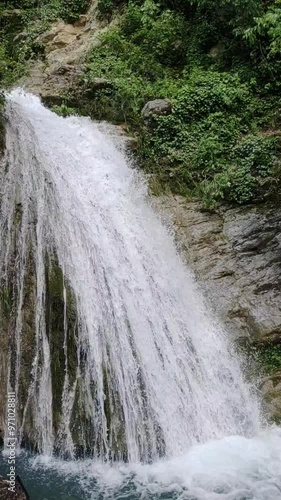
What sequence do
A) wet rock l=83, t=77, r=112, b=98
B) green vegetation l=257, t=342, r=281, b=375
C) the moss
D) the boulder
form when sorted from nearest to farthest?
the moss
green vegetation l=257, t=342, r=281, b=375
the boulder
wet rock l=83, t=77, r=112, b=98

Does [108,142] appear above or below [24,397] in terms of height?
above

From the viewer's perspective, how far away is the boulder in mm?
10164

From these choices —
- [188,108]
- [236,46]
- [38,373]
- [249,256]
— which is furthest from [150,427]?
[236,46]

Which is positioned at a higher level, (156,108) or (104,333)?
(156,108)

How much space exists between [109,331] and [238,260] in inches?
99.3

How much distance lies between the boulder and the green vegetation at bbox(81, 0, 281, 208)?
0.52 feet

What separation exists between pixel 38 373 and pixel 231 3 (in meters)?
9.03

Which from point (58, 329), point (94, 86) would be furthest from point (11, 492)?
point (94, 86)

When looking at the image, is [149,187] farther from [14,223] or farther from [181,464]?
[181,464]

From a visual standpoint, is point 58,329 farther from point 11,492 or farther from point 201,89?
point 201,89

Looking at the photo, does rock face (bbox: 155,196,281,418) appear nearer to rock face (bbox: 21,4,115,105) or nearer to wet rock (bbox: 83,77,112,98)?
wet rock (bbox: 83,77,112,98)

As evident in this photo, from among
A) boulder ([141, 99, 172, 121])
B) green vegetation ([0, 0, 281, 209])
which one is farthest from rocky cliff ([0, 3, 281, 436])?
boulder ([141, 99, 172, 121])

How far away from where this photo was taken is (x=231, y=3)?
10.9 meters

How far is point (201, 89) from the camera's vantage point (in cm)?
1049
